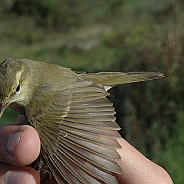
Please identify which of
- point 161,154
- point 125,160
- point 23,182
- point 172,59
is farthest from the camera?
point 172,59

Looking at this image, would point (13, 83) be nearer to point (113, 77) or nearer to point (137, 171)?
point (113, 77)

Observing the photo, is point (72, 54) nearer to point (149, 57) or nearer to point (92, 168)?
point (149, 57)

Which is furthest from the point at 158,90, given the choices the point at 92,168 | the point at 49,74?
the point at 92,168

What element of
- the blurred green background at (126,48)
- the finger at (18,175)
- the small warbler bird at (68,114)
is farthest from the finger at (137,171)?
the blurred green background at (126,48)

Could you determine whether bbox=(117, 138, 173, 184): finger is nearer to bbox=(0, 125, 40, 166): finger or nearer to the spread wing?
the spread wing

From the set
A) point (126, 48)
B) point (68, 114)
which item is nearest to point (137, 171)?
point (68, 114)

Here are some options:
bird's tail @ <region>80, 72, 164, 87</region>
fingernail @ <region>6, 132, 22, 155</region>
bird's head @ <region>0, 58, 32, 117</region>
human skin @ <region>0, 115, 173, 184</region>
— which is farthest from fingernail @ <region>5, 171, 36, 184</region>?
bird's tail @ <region>80, 72, 164, 87</region>
